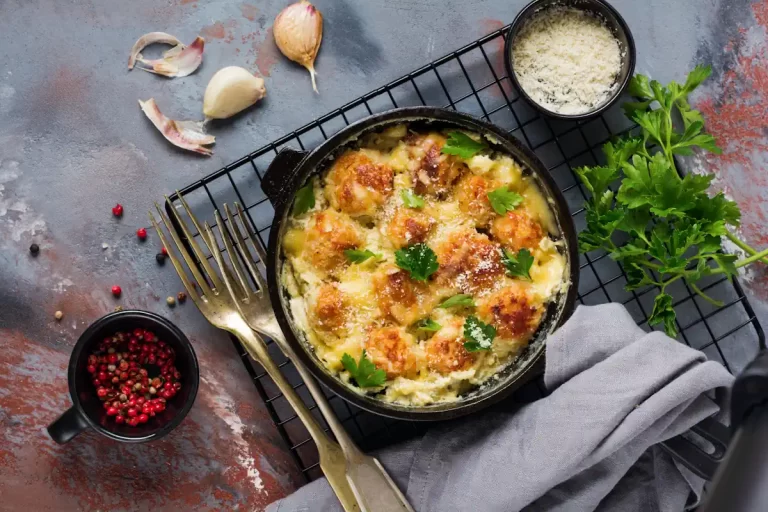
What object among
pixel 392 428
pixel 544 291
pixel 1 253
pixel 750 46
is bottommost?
pixel 392 428

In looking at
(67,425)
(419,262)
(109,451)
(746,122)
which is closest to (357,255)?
(419,262)

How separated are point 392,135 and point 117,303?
122 cm

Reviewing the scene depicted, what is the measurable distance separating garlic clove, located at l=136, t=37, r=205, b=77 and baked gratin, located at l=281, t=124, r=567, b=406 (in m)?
0.79

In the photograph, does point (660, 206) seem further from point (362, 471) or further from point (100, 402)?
point (100, 402)

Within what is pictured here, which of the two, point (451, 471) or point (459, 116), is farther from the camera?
point (451, 471)

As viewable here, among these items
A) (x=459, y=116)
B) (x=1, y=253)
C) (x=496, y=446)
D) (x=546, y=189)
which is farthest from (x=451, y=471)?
(x=1, y=253)

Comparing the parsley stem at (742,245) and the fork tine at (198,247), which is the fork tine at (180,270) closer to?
the fork tine at (198,247)

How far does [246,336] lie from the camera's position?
107 inches

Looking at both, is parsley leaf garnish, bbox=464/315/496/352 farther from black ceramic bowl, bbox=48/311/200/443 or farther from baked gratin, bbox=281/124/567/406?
black ceramic bowl, bbox=48/311/200/443

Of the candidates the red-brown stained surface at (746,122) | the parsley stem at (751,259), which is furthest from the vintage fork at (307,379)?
the red-brown stained surface at (746,122)

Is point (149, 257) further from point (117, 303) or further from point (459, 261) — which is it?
point (459, 261)

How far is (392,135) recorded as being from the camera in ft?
8.36

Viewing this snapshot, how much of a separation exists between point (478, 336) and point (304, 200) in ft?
2.25

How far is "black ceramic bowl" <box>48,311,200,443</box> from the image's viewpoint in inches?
106
